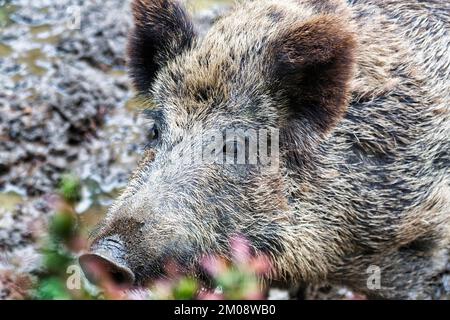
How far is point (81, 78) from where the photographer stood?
8.19 m

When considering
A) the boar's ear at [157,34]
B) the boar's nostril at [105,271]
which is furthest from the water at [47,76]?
the boar's nostril at [105,271]

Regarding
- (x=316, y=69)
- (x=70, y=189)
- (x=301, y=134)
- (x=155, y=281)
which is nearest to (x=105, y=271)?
(x=155, y=281)

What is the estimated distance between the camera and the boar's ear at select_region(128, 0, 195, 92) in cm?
495

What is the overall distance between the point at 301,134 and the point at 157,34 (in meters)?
1.26

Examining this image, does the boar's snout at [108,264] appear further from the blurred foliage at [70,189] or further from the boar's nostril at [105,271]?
the blurred foliage at [70,189]

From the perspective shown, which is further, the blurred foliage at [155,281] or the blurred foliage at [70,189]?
the blurred foliage at [70,189]

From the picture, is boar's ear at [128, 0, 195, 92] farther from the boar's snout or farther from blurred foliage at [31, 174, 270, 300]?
the boar's snout

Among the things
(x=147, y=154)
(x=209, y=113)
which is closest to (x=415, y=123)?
(x=209, y=113)

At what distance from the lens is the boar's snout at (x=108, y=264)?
150 inches

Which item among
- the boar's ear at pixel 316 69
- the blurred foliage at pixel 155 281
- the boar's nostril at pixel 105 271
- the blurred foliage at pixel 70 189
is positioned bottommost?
the blurred foliage at pixel 70 189

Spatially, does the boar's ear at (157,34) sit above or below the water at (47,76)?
above

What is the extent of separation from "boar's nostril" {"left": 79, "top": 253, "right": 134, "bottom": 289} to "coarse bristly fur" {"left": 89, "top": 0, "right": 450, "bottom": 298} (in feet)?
0.23

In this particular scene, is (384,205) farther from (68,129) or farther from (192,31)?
(68,129)

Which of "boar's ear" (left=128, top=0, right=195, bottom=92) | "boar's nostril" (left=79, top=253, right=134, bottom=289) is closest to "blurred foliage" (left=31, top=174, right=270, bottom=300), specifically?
"boar's nostril" (left=79, top=253, right=134, bottom=289)
